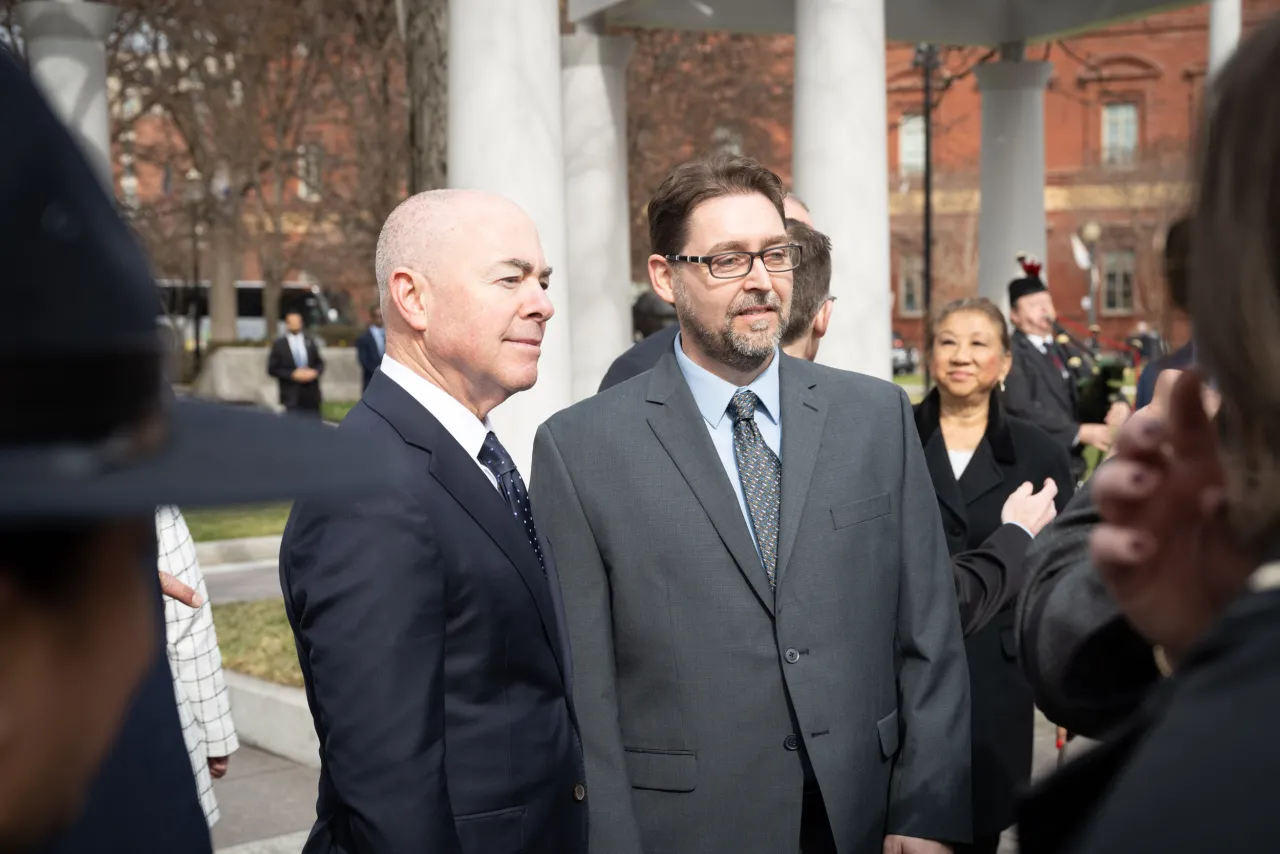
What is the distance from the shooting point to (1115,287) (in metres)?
59.4

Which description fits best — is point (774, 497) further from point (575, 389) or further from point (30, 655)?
point (575, 389)

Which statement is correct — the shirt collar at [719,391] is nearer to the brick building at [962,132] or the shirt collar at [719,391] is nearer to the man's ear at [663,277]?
the man's ear at [663,277]

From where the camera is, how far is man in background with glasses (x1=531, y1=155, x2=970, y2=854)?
10.2 feet

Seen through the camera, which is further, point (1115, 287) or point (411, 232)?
point (1115, 287)

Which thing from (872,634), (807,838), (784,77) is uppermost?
(784,77)

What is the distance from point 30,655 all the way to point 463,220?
2.37 m

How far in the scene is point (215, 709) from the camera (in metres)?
4.16

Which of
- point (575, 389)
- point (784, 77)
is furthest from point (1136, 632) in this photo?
point (784, 77)

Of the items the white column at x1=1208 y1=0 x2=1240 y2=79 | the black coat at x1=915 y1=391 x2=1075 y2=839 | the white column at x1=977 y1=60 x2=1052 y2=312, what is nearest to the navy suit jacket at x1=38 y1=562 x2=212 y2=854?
the black coat at x1=915 y1=391 x2=1075 y2=839

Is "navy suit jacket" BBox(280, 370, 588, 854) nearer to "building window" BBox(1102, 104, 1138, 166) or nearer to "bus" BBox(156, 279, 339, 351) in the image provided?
"bus" BBox(156, 279, 339, 351)

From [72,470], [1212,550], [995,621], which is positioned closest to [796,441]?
[995,621]

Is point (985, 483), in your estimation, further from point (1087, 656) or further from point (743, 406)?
point (1087, 656)

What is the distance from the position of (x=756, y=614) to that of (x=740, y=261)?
96 centimetres

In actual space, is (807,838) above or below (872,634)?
below
